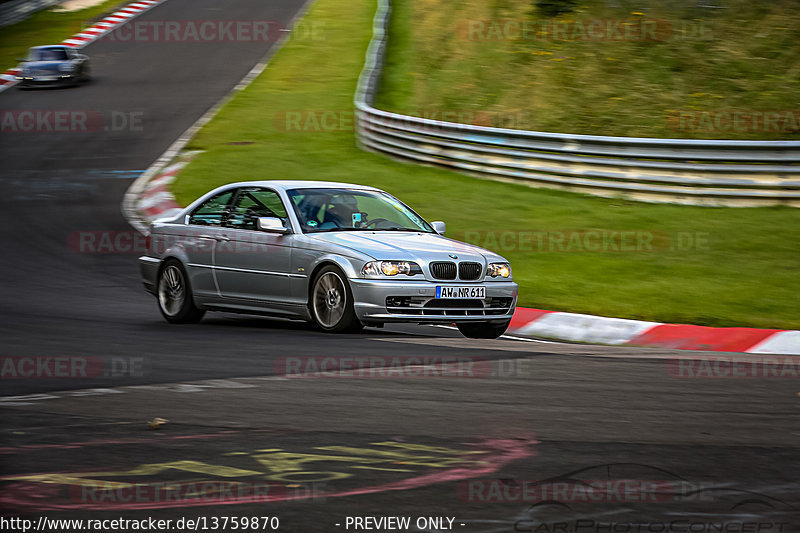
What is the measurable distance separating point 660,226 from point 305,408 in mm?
10364

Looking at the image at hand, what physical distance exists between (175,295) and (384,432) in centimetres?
605

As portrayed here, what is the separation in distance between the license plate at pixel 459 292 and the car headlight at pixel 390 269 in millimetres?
251

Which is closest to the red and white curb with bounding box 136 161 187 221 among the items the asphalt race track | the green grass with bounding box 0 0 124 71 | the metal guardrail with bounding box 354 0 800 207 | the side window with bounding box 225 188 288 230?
the metal guardrail with bounding box 354 0 800 207

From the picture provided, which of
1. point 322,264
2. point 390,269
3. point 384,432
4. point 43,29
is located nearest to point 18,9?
point 43,29

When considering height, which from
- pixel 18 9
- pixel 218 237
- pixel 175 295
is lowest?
pixel 175 295

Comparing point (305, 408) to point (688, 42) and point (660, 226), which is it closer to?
point (660, 226)

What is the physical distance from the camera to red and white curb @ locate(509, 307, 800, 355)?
380 inches

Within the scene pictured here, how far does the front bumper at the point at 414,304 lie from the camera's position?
31.1ft

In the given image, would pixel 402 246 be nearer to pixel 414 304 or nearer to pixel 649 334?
pixel 414 304

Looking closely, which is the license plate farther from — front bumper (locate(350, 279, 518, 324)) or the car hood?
the car hood

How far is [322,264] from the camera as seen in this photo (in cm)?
989

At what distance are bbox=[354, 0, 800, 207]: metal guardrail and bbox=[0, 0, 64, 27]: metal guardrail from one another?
89.4 feet

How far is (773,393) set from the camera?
22.2 ft

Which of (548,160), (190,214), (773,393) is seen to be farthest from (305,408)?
(548,160)
